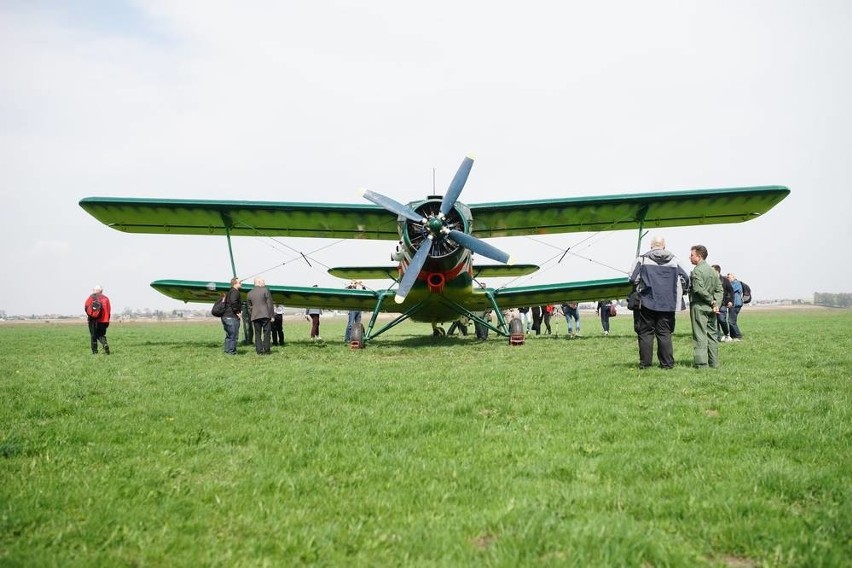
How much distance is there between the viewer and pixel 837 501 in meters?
3.23

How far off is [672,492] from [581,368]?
5474 mm

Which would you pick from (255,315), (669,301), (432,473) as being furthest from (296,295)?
(432,473)

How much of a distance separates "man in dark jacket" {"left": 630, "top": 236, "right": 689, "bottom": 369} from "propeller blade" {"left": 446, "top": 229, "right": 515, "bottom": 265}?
3.87 meters

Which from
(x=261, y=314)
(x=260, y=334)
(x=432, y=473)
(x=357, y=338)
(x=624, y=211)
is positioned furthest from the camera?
(x=624, y=211)

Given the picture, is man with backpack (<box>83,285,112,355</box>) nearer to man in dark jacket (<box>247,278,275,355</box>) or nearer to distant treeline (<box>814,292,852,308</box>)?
man in dark jacket (<box>247,278,275,355</box>)

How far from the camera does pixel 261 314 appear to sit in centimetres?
1265

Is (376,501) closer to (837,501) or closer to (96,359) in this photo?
(837,501)

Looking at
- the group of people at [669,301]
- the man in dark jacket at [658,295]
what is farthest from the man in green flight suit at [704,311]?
the man in dark jacket at [658,295]

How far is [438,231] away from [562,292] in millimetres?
4780

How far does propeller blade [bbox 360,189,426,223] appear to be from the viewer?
1261 cm

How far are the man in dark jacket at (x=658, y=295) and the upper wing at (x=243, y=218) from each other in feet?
23.2

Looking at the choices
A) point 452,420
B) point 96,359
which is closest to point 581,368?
point 452,420

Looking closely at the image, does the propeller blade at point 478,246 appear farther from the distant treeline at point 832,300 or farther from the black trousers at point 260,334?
the distant treeline at point 832,300

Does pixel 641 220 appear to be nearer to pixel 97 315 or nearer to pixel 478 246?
pixel 478 246
